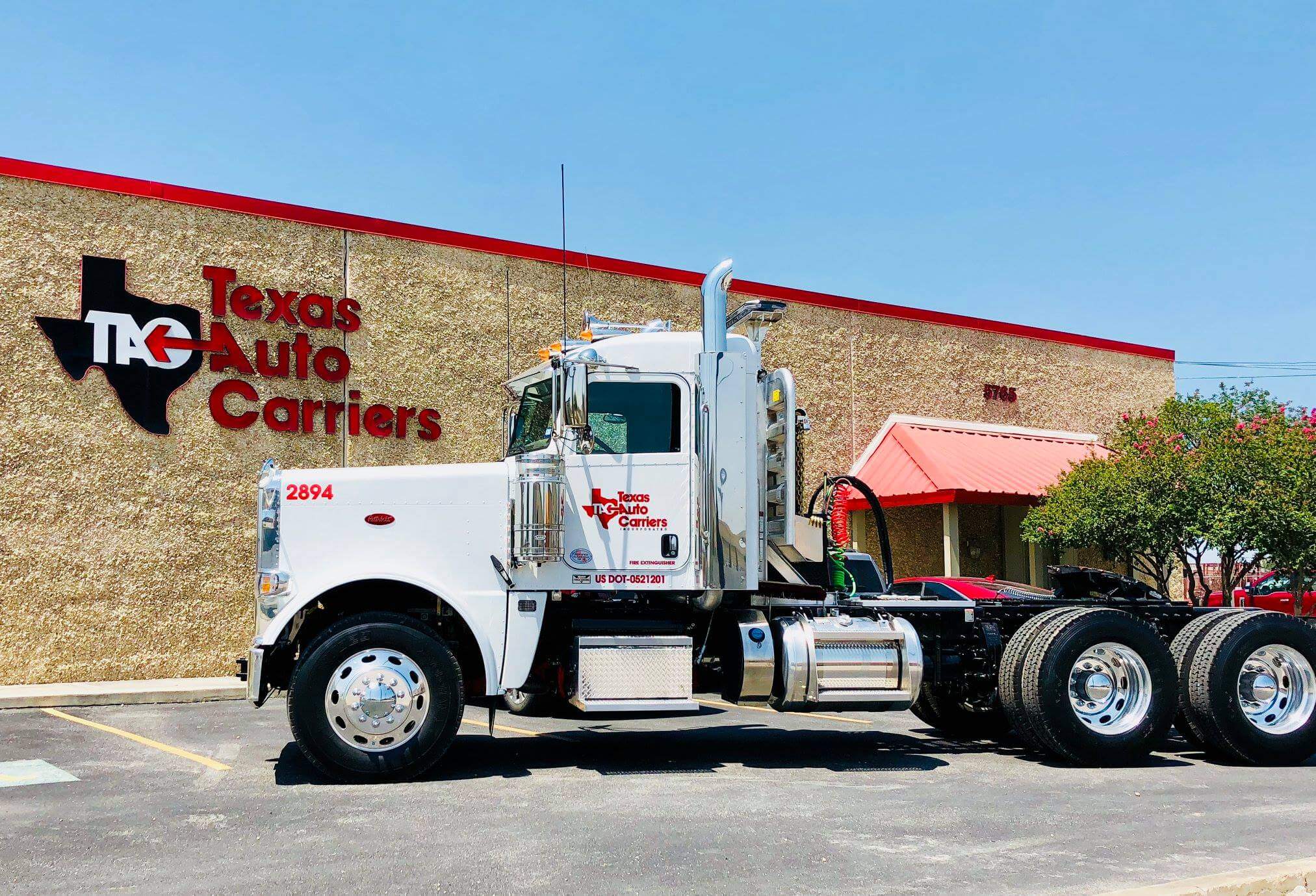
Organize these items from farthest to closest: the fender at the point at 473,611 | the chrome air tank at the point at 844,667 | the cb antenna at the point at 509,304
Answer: the cb antenna at the point at 509,304 < the chrome air tank at the point at 844,667 < the fender at the point at 473,611

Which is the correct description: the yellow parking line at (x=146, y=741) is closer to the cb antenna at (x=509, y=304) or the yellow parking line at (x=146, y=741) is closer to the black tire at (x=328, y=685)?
the black tire at (x=328, y=685)

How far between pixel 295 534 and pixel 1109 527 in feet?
49.9

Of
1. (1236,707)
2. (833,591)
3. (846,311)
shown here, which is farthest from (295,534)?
(846,311)

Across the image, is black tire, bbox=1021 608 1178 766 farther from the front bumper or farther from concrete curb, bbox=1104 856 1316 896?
the front bumper

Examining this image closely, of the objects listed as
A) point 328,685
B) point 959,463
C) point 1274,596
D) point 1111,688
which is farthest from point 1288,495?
point 328,685

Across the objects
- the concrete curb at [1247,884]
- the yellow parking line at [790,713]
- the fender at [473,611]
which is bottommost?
the yellow parking line at [790,713]

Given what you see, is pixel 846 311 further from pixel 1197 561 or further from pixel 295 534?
pixel 295 534

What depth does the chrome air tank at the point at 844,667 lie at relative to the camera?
870 cm

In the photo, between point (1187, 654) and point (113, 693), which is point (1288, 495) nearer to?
point (1187, 654)

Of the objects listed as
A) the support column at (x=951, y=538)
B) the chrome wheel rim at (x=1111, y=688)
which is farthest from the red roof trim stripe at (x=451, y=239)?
the chrome wheel rim at (x=1111, y=688)

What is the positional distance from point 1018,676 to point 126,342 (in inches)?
469

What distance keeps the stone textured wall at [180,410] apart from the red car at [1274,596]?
13005mm

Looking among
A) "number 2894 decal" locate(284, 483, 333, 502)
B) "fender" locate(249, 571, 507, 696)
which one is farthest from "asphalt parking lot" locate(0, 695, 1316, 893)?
"number 2894 decal" locate(284, 483, 333, 502)

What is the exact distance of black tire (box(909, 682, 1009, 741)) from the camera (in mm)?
10500
